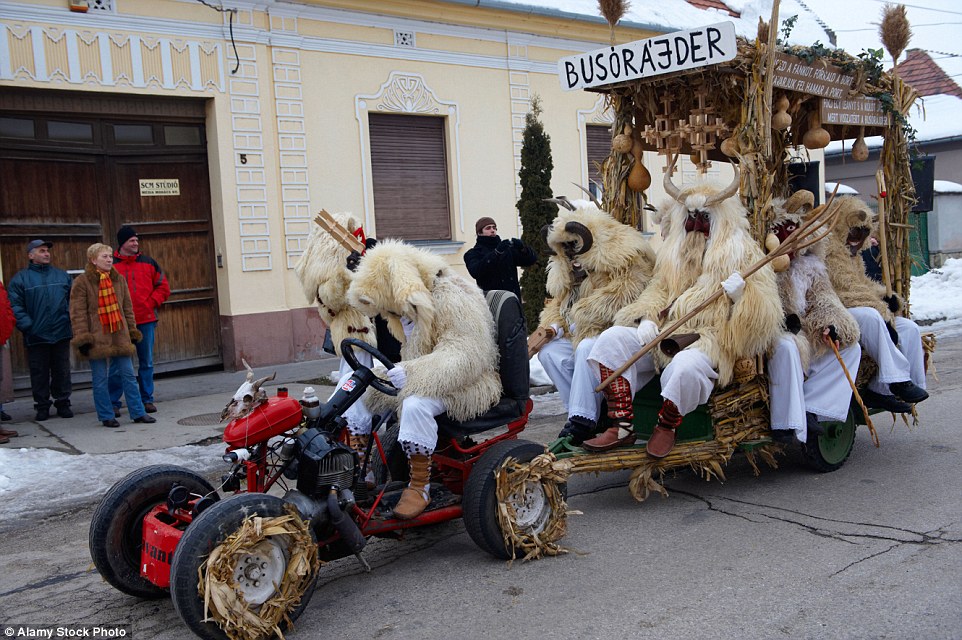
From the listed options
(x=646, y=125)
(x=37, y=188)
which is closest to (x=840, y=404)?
(x=646, y=125)

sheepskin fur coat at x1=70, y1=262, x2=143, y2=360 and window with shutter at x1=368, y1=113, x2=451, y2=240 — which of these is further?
window with shutter at x1=368, y1=113, x2=451, y2=240

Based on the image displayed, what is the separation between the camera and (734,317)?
5395 mm

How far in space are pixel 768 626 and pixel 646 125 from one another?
388 centimetres

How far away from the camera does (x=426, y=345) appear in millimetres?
4680

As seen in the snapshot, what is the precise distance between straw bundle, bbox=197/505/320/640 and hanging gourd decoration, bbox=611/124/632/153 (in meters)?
3.74

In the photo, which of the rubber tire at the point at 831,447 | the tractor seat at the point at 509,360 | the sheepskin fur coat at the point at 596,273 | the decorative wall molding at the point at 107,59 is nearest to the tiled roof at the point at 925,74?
the decorative wall molding at the point at 107,59

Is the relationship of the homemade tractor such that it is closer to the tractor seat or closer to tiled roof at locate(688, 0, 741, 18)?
the tractor seat

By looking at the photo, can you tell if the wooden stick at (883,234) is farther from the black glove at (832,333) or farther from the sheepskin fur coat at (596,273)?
the sheepskin fur coat at (596,273)

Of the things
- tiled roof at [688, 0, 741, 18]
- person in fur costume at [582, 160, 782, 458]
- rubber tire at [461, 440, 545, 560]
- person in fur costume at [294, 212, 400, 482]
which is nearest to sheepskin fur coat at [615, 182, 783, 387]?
person in fur costume at [582, 160, 782, 458]

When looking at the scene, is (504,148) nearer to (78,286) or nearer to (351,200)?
(351,200)

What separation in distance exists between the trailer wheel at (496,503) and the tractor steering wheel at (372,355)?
607mm

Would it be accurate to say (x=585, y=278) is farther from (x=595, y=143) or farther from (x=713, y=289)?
(x=595, y=143)

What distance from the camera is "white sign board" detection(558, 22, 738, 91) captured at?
5.35 metres

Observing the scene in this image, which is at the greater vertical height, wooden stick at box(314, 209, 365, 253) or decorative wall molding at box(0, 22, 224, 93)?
decorative wall molding at box(0, 22, 224, 93)
